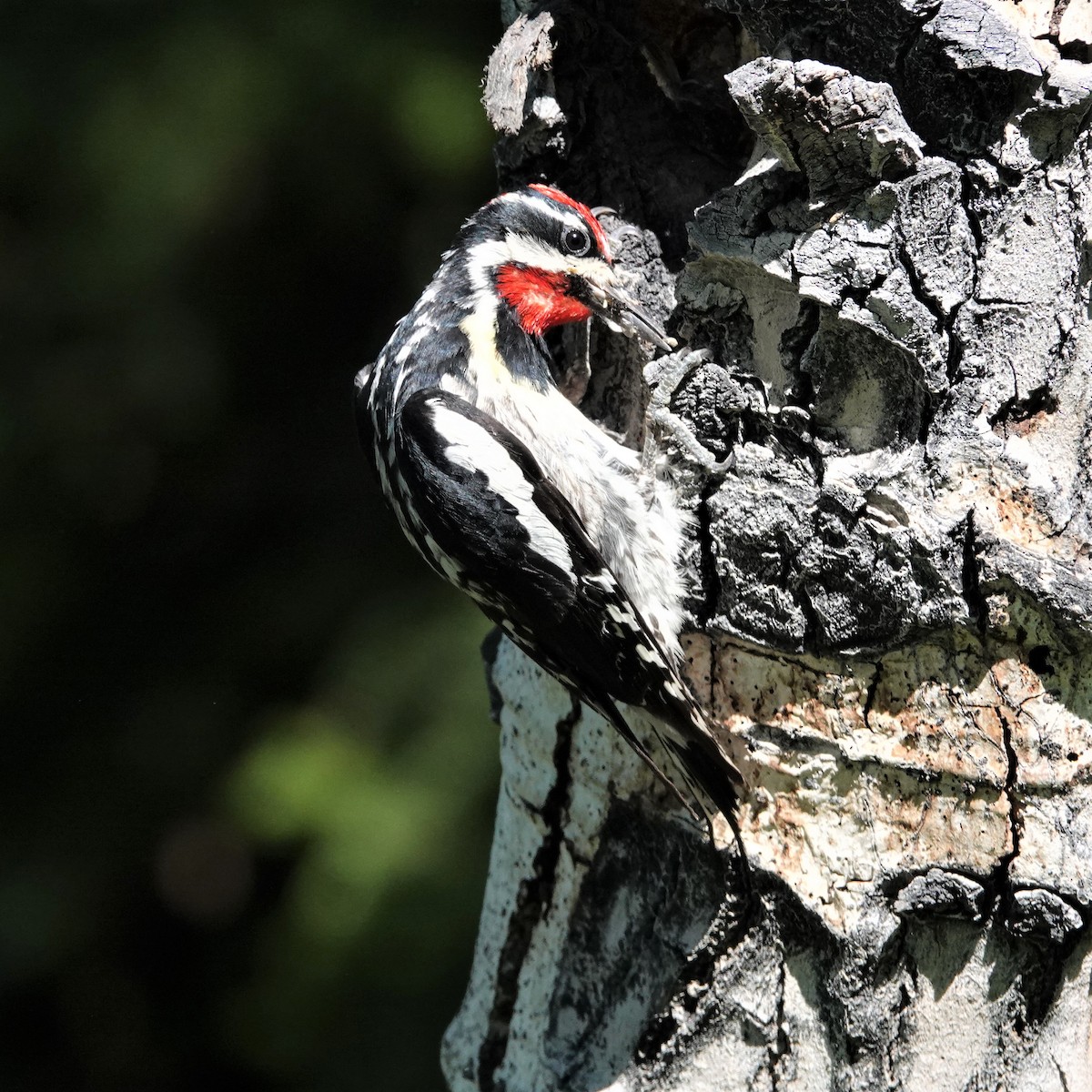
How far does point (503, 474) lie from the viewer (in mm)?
1952

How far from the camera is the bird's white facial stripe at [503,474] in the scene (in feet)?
6.33

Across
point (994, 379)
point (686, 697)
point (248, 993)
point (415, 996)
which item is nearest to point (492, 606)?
point (686, 697)

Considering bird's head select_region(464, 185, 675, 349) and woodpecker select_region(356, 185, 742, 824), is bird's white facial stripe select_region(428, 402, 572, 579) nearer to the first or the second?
woodpecker select_region(356, 185, 742, 824)

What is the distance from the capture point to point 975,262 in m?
1.65

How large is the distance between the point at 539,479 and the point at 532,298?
1.25 feet

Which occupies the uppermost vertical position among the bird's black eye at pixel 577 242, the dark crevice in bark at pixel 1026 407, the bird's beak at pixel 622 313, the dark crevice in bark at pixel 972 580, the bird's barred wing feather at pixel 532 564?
the dark crevice in bark at pixel 1026 407

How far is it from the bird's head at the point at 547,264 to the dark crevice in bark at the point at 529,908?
0.66 metres

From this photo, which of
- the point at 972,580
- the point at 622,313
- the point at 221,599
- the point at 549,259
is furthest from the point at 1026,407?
the point at 221,599

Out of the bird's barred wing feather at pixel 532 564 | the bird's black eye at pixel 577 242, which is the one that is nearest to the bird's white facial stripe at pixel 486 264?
the bird's black eye at pixel 577 242

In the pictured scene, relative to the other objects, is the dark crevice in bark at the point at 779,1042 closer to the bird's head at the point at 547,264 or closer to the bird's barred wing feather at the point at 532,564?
the bird's barred wing feather at the point at 532,564

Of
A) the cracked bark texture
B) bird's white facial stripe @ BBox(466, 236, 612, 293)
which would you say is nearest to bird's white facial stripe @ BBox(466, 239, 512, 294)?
bird's white facial stripe @ BBox(466, 236, 612, 293)

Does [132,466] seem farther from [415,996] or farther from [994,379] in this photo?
[994,379]

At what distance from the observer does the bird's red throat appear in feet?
7.14

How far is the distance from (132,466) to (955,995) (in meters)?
2.25
